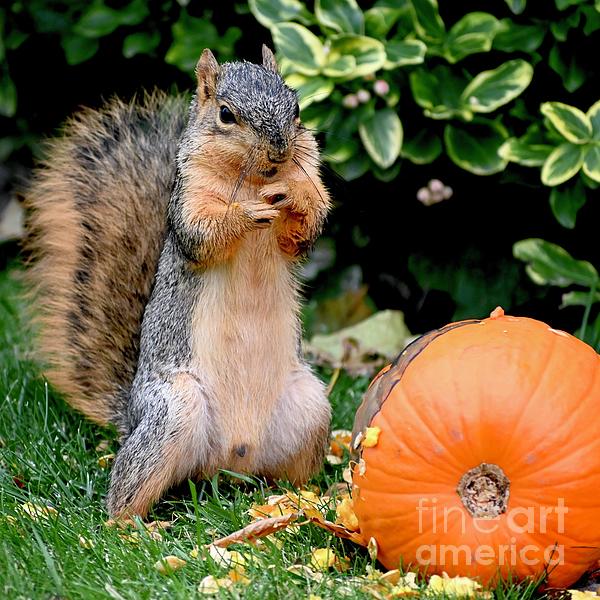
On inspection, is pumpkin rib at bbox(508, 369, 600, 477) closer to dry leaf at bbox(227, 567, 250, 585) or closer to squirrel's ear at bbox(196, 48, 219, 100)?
dry leaf at bbox(227, 567, 250, 585)

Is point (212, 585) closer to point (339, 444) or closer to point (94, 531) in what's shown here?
point (94, 531)

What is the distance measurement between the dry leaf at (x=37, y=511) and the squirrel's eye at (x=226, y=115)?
0.95 m

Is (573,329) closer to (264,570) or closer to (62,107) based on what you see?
(264,570)

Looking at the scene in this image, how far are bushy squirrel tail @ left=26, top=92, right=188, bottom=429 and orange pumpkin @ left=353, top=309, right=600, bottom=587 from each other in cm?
100

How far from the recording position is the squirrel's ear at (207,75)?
241 cm

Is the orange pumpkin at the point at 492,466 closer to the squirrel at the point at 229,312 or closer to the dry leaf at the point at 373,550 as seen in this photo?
the dry leaf at the point at 373,550

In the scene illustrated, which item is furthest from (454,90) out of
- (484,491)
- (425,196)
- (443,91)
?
(484,491)

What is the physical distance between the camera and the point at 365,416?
2137mm

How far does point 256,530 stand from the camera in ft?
6.98

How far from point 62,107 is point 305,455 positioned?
262cm

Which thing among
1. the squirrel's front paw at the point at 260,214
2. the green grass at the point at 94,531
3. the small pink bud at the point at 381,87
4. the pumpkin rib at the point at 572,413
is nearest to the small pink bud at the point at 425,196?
the small pink bud at the point at 381,87

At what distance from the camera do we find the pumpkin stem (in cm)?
193

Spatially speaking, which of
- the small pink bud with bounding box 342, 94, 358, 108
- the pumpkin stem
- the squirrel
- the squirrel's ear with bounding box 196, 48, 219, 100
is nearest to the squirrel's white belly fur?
the squirrel

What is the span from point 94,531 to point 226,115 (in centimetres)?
96
